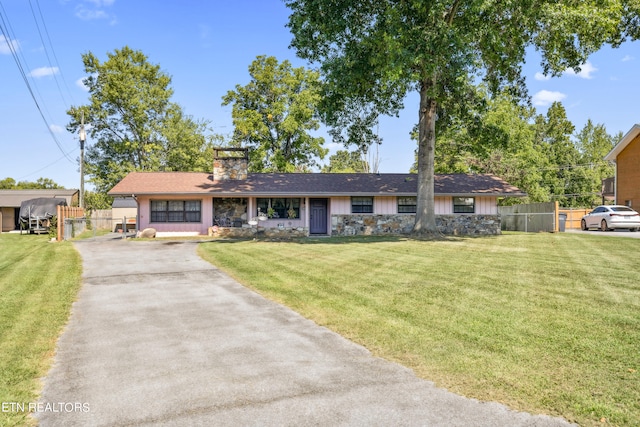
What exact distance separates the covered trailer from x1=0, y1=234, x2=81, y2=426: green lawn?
677 inches

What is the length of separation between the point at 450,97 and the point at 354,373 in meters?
19.5

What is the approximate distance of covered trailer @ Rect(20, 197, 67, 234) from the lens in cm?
2870

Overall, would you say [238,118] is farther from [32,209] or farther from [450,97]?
[450,97]

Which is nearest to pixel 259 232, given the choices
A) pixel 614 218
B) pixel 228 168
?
pixel 228 168

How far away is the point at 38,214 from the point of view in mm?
28969

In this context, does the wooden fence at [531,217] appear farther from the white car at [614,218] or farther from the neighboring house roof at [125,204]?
the neighboring house roof at [125,204]

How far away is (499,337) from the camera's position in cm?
530

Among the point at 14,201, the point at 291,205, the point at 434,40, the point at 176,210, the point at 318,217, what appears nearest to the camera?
the point at 434,40

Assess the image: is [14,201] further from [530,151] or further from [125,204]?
[530,151]

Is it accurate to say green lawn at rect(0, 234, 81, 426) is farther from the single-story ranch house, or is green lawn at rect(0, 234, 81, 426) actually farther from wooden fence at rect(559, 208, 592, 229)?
wooden fence at rect(559, 208, 592, 229)

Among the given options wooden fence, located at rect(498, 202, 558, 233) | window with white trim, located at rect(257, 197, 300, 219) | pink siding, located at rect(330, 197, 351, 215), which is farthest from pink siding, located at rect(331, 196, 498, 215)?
wooden fence, located at rect(498, 202, 558, 233)

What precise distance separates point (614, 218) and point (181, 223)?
23706 mm

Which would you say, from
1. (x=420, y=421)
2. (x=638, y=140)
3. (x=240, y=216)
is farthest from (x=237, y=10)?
(x=638, y=140)

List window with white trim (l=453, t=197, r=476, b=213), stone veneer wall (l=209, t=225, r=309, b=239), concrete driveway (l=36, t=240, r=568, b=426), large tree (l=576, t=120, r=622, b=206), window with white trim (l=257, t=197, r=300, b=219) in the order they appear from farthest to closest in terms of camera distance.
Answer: large tree (l=576, t=120, r=622, b=206) → window with white trim (l=453, t=197, r=476, b=213) → window with white trim (l=257, t=197, r=300, b=219) → stone veneer wall (l=209, t=225, r=309, b=239) → concrete driveway (l=36, t=240, r=568, b=426)
